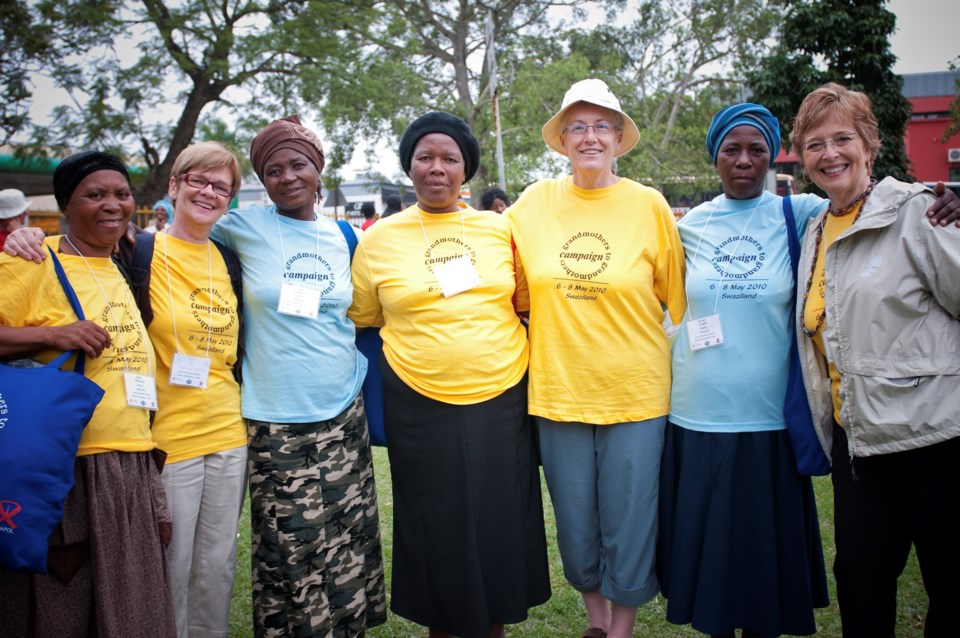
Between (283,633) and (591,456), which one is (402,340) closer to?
(591,456)

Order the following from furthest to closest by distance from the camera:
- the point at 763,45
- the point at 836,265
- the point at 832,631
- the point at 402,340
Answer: the point at 763,45, the point at 832,631, the point at 402,340, the point at 836,265

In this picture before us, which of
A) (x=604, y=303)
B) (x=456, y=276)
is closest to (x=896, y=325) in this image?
(x=604, y=303)

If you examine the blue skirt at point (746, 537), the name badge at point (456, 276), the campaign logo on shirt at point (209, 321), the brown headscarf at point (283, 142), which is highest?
the brown headscarf at point (283, 142)

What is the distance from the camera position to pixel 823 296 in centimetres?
257

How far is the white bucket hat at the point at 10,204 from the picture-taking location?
6.65m

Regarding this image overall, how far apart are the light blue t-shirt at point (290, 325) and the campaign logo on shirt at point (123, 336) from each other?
445mm

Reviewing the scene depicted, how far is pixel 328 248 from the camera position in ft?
9.86

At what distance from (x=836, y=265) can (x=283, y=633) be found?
258 cm

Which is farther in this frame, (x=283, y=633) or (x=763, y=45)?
(x=763, y=45)

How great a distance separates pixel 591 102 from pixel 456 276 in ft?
3.06

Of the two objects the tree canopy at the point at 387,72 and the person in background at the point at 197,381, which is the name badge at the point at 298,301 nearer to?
the person in background at the point at 197,381

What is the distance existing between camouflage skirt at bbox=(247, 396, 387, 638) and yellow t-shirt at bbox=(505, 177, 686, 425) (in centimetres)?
86

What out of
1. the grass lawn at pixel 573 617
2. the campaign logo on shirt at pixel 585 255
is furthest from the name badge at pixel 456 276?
the grass lawn at pixel 573 617

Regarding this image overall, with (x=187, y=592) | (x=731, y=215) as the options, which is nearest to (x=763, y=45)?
(x=731, y=215)
